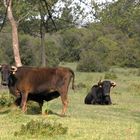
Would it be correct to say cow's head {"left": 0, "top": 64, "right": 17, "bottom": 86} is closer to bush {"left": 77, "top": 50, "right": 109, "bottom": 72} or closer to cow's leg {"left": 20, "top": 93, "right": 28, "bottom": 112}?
cow's leg {"left": 20, "top": 93, "right": 28, "bottom": 112}

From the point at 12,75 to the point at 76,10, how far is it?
21991mm

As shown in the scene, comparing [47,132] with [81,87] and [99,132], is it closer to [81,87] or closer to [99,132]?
[99,132]

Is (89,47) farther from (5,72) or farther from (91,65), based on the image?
(5,72)

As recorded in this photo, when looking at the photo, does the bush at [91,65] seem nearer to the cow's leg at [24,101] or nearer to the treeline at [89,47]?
the treeline at [89,47]

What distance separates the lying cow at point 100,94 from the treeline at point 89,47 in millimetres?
14882

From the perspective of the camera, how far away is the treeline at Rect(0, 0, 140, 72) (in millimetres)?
48412

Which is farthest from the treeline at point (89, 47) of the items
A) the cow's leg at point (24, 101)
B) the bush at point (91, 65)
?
the cow's leg at point (24, 101)

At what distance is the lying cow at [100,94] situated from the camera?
66.9 feet

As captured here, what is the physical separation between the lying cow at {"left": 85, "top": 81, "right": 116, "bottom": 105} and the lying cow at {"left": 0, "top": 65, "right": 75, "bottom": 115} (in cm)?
516

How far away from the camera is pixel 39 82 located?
1531cm

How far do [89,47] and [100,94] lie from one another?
40.4 m

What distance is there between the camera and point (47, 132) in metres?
9.71

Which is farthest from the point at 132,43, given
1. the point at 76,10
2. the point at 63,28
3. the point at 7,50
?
the point at 76,10

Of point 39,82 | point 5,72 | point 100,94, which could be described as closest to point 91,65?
point 100,94
